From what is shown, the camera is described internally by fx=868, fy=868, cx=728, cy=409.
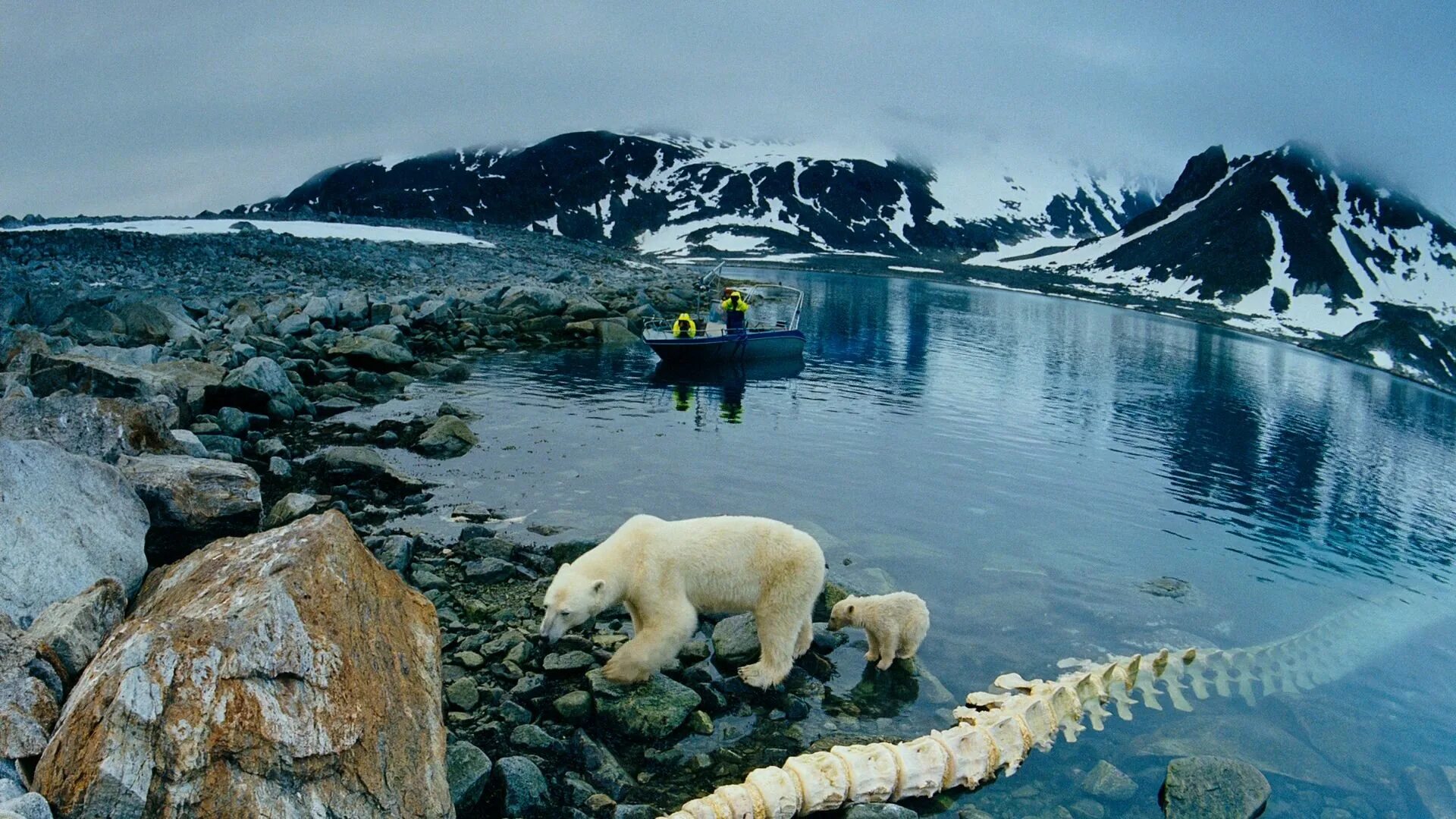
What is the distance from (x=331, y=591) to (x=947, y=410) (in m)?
26.7

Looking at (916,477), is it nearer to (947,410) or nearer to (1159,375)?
(947,410)

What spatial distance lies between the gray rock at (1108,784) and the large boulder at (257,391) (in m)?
17.7

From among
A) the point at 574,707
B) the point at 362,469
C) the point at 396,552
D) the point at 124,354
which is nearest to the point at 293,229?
the point at 124,354

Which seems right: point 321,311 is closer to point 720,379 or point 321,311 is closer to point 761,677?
point 720,379

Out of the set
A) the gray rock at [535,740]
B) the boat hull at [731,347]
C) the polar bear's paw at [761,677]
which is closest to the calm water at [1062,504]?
the polar bear's paw at [761,677]

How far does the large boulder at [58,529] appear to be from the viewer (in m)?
6.69

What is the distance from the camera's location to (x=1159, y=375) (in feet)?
154

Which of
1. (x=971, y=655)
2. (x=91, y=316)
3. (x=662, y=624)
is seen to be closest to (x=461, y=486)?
(x=662, y=624)

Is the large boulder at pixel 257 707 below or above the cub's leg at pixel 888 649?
above

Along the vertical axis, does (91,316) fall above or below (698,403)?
above

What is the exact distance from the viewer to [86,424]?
10391 millimetres

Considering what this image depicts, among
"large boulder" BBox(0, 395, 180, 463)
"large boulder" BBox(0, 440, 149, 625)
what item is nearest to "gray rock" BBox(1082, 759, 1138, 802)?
"large boulder" BBox(0, 440, 149, 625)

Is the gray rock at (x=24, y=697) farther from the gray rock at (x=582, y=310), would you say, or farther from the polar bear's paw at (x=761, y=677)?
the gray rock at (x=582, y=310)

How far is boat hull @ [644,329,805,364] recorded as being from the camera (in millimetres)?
33938
